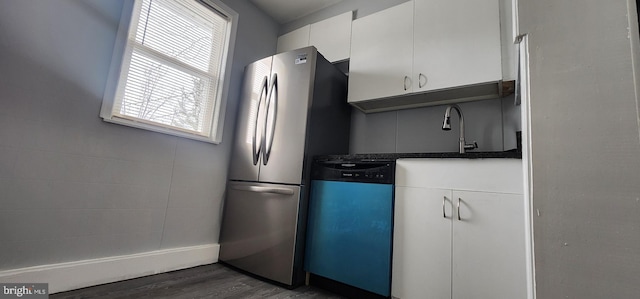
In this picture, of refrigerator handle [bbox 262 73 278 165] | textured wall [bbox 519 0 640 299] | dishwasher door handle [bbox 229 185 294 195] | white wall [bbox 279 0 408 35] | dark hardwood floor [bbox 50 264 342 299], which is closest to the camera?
textured wall [bbox 519 0 640 299]

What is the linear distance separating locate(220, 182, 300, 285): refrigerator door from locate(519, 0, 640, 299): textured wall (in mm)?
1606

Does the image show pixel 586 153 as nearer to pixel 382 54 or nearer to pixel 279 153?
pixel 279 153

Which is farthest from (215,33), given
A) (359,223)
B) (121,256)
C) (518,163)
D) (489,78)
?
(518,163)

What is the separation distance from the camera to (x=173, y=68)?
2053 millimetres

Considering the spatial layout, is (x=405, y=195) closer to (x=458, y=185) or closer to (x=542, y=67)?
(x=458, y=185)

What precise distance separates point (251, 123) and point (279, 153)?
0.46m

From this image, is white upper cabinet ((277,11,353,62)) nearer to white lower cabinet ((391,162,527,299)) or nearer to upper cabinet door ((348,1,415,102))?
upper cabinet door ((348,1,415,102))

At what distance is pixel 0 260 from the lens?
1.34m

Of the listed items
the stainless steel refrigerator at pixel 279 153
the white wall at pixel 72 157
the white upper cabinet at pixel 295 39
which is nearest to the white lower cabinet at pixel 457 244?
the stainless steel refrigerator at pixel 279 153

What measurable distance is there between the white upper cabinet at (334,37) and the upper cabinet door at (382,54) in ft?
0.37

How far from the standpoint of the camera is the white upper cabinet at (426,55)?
5.45 feet

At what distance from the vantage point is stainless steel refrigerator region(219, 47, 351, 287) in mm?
1843

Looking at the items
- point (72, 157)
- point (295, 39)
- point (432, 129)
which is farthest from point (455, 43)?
point (72, 157)
